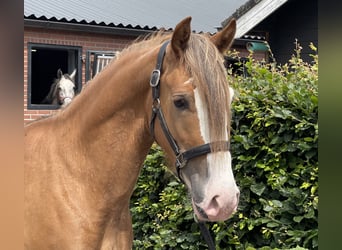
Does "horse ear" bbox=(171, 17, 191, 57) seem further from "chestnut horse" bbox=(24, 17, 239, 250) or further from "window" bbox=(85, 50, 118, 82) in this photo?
"window" bbox=(85, 50, 118, 82)

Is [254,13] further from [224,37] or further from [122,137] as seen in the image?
[122,137]

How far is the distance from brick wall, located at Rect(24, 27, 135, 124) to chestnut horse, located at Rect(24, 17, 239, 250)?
7635 millimetres

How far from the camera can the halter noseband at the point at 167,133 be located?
2.02 metres

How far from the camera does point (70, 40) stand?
10.7 meters

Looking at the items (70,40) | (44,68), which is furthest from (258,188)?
(44,68)

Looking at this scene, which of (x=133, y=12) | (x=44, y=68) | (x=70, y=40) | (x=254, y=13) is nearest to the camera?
(x=254, y=13)

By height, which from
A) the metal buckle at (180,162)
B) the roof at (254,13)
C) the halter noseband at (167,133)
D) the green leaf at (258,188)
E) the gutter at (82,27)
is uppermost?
the gutter at (82,27)

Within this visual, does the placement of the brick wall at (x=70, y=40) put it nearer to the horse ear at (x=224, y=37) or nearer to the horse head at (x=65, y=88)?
the horse head at (x=65, y=88)

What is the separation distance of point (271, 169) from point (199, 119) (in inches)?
55.2

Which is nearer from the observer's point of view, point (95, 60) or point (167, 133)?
point (167, 133)

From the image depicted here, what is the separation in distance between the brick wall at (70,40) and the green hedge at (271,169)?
6.95 m

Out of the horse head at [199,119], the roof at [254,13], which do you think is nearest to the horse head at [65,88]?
the roof at [254,13]

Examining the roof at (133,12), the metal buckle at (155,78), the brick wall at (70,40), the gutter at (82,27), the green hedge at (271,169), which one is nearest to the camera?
the metal buckle at (155,78)
